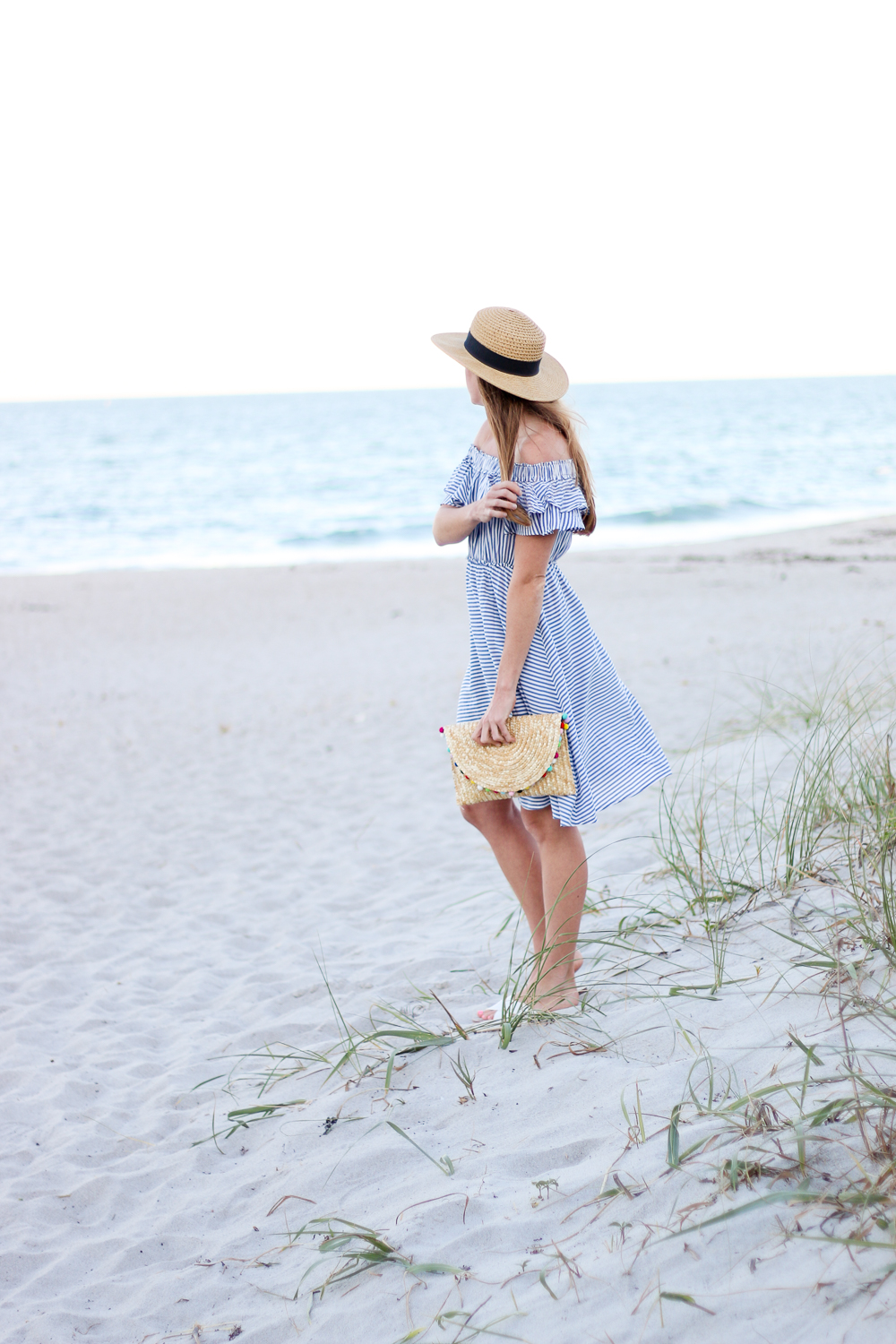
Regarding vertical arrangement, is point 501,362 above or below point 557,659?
above

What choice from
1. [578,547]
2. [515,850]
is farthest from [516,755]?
[578,547]

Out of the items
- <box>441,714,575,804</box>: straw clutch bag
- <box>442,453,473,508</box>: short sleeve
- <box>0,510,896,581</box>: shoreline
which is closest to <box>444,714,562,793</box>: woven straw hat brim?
<box>441,714,575,804</box>: straw clutch bag

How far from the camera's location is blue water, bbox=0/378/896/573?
2080cm

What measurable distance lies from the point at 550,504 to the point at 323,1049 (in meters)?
1.76

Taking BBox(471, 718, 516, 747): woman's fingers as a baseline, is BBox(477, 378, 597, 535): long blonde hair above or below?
above

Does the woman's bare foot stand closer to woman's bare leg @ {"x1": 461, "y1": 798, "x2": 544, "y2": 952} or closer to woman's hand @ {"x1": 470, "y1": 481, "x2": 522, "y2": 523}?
woman's bare leg @ {"x1": 461, "y1": 798, "x2": 544, "y2": 952}

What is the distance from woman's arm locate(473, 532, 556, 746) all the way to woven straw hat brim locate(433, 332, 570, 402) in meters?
0.35

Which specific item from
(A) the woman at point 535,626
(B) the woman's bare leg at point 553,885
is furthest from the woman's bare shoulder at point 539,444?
(B) the woman's bare leg at point 553,885

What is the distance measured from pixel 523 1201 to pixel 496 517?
1.54 metres

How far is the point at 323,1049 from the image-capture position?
9.45 ft

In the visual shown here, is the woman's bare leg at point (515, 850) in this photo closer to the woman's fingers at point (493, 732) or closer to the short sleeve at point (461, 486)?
the woman's fingers at point (493, 732)

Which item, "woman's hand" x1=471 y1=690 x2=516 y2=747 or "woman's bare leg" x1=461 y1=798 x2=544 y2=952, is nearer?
"woman's hand" x1=471 y1=690 x2=516 y2=747

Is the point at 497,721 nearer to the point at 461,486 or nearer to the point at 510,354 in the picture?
the point at 461,486

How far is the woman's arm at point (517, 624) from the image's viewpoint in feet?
7.72
